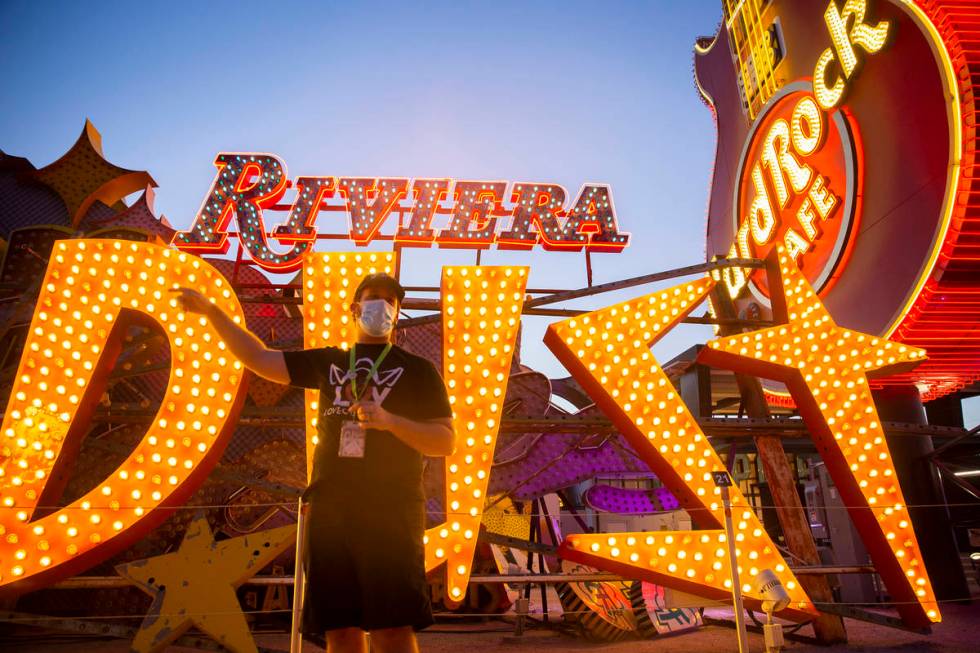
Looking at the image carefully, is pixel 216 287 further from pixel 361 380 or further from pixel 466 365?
pixel 361 380

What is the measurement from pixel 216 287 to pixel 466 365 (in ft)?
7.38

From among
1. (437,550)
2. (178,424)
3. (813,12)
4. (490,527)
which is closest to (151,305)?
(178,424)

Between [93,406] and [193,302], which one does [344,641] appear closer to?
Result: [193,302]

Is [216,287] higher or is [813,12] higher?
[813,12]

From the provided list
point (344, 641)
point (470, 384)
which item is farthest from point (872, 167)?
point (344, 641)

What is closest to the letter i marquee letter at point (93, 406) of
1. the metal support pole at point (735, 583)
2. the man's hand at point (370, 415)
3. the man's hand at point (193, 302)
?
the man's hand at point (193, 302)

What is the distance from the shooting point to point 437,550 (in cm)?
486

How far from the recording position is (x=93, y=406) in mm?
5008

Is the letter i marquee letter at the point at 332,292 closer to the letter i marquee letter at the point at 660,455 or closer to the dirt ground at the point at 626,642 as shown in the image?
the letter i marquee letter at the point at 660,455

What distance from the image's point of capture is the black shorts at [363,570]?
2.07 meters

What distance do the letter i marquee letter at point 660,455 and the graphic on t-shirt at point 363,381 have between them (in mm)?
3244

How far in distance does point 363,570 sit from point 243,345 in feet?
3.32

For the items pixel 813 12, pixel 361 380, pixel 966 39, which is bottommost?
pixel 361 380

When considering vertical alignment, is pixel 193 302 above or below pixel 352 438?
above
